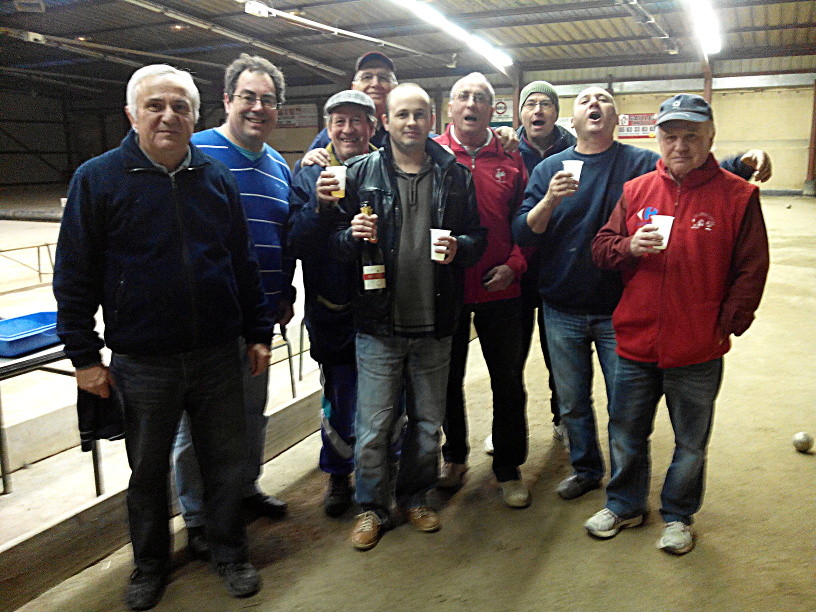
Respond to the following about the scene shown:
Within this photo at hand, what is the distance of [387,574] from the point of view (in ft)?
7.91

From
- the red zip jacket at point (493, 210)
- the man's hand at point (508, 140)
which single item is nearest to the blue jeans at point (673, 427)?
the red zip jacket at point (493, 210)

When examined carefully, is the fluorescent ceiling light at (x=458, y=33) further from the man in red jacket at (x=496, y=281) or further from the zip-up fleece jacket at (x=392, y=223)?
the zip-up fleece jacket at (x=392, y=223)

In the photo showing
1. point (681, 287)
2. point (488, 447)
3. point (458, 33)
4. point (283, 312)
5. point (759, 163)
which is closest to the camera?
point (681, 287)

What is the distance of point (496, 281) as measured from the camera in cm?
274

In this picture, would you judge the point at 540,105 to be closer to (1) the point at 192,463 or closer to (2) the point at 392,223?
(2) the point at 392,223

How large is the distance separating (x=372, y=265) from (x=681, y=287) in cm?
112

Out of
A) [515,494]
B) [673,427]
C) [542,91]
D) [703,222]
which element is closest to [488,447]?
[515,494]

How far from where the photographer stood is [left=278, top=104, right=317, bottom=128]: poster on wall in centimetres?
1936

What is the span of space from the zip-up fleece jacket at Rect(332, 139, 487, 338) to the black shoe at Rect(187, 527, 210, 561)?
1009 mm

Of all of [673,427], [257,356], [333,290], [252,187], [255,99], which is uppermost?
[255,99]

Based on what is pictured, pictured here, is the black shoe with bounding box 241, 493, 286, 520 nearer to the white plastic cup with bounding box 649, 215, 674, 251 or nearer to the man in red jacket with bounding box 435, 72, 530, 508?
the man in red jacket with bounding box 435, 72, 530, 508

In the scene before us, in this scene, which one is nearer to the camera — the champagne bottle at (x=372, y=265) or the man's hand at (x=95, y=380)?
the man's hand at (x=95, y=380)

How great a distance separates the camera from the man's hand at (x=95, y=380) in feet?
6.66

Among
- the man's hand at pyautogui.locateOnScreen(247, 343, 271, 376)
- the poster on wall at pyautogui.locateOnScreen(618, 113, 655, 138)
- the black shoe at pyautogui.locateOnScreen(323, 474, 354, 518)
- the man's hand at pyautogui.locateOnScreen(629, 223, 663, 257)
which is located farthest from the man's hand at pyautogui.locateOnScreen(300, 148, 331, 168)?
the poster on wall at pyautogui.locateOnScreen(618, 113, 655, 138)
